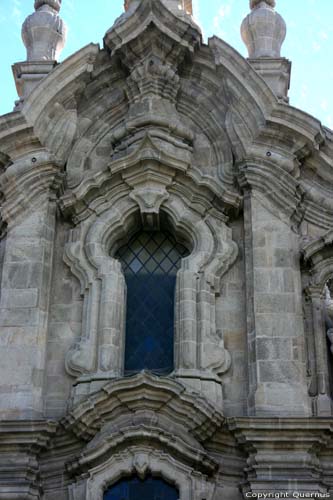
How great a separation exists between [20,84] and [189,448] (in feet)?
26.5

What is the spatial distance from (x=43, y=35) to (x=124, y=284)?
18.3 feet

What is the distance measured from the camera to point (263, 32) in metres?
19.9

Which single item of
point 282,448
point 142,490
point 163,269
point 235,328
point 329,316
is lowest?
point 142,490

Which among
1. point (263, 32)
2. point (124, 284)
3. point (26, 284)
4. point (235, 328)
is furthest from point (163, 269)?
point (263, 32)

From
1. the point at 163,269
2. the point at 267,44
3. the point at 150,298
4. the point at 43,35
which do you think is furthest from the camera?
the point at 43,35

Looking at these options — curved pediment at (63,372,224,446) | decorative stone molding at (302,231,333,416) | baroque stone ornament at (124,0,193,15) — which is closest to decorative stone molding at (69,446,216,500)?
curved pediment at (63,372,224,446)

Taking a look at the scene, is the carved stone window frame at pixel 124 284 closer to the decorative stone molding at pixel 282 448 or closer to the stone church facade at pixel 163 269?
the stone church facade at pixel 163 269

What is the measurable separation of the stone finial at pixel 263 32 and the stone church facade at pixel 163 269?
42 millimetres

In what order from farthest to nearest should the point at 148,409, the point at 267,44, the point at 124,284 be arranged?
the point at 267,44
the point at 124,284
the point at 148,409

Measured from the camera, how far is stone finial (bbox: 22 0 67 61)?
20156mm

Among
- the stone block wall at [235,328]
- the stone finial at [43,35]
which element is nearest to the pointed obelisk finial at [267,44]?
the stone block wall at [235,328]

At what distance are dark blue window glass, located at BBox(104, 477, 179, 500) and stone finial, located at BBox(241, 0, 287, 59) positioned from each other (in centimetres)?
832

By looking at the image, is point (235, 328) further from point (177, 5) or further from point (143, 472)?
point (177, 5)

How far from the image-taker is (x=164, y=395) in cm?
1570
